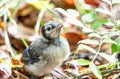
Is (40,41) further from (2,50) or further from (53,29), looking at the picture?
(2,50)

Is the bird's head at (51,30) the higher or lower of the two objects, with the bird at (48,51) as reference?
higher

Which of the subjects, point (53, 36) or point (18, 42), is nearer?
point (53, 36)

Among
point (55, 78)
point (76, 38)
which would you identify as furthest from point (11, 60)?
point (76, 38)

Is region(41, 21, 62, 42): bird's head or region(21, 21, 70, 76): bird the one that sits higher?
region(41, 21, 62, 42): bird's head

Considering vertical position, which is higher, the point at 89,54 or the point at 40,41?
the point at 89,54

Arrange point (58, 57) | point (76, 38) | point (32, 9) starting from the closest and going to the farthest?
point (58, 57) < point (76, 38) < point (32, 9)
